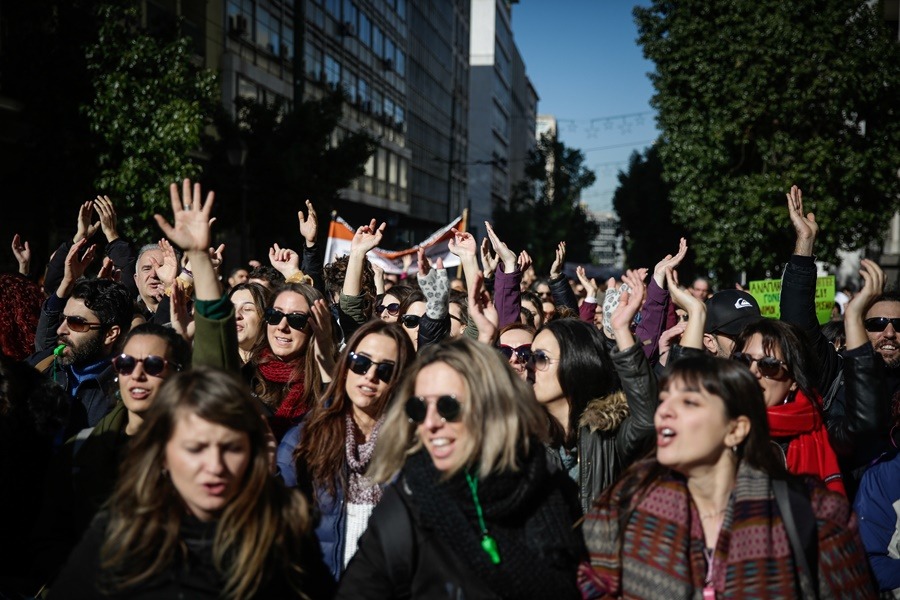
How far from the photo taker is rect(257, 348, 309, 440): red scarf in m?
4.27

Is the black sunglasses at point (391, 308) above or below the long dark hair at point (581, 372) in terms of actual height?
above

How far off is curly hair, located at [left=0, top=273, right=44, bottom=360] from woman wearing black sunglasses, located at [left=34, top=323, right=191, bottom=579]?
2359 millimetres

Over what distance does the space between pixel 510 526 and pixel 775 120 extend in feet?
63.1

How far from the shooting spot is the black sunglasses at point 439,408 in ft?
9.43

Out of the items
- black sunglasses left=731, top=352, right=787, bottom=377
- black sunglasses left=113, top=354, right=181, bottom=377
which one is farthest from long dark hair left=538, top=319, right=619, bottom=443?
black sunglasses left=113, top=354, right=181, bottom=377

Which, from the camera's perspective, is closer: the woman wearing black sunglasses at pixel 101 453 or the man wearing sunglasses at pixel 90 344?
the woman wearing black sunglasses at pixel 101 453

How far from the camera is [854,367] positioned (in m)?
3.58

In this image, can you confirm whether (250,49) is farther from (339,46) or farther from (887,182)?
(887,182)

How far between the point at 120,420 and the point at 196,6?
73.7 ft

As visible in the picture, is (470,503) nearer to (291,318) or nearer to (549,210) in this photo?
(291,318)

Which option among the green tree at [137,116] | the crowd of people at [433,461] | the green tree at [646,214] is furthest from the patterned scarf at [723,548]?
the green tree at [646,214]

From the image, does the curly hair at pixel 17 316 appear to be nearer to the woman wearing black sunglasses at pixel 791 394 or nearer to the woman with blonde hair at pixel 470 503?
the woman with blonde hair at pixel 470 503

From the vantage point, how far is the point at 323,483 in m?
3.41

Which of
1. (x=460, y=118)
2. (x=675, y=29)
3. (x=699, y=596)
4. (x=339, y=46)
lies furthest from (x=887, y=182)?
(x=460, y=118)
